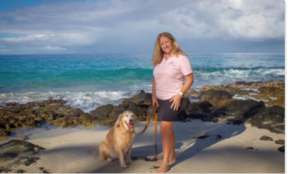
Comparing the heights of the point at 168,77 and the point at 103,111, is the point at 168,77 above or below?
above

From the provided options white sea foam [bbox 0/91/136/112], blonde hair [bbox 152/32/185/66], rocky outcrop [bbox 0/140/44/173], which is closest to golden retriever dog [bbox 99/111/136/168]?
blonde hair [bbox 152/32/185/66]

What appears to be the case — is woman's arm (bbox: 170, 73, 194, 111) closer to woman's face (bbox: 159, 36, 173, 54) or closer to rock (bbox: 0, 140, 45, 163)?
woman's face (bbox: 159, 36, 173, 54)

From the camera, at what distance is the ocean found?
14344 mm

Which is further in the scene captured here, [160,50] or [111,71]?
[111,71]

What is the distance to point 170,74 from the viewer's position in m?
3.05

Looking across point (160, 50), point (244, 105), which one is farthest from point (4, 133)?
point (244, 105)

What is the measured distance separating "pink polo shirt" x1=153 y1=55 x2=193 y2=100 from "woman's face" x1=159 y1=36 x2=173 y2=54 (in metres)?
0.10

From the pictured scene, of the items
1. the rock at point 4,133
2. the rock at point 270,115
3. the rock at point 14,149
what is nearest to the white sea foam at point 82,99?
the rock at point 4,133

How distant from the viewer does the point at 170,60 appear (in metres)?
3.04

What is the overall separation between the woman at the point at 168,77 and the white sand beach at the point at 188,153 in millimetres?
680

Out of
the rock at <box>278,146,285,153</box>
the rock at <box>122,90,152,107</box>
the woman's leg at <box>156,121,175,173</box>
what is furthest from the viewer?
the rock at <box>122,90,152,107</box>

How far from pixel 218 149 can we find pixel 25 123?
4830 mm

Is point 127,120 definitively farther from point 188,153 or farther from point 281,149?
point 281,149

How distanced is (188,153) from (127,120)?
52.5 inches
